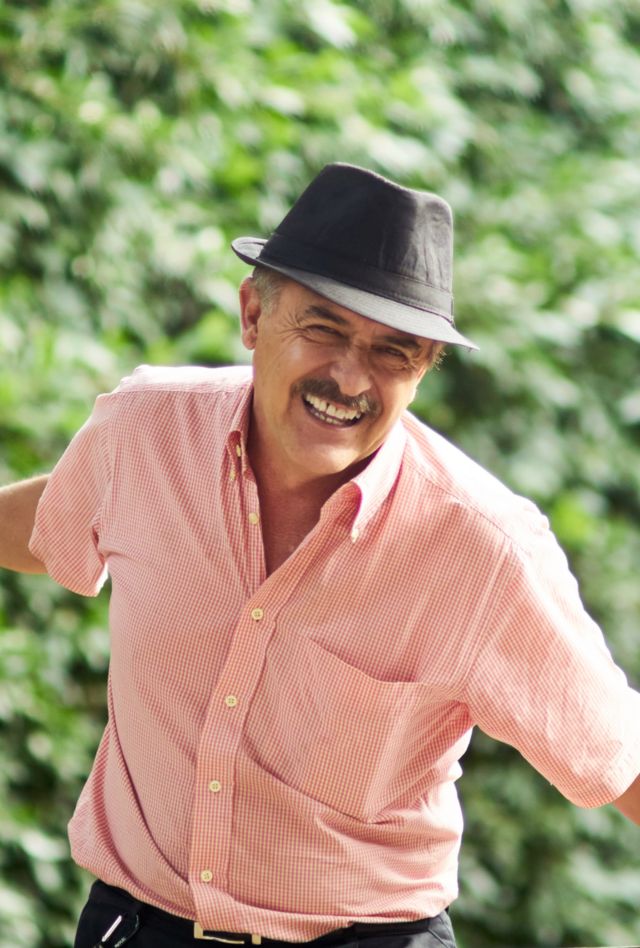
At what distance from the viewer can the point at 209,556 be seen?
1.93 m

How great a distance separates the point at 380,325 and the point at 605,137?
3.40 meters

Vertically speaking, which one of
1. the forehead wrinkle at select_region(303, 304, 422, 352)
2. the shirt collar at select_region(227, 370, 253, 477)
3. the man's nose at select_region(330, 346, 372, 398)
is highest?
the forehead wrinkle at select_region(303, 304, 422, 352)

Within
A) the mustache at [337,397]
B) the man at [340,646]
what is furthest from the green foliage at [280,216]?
the mustache at [337,397]

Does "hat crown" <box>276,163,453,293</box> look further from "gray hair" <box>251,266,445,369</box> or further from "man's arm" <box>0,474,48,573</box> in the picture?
"man's arm" <box>0,474,48,573</box>

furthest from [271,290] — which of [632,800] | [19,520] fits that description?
[632,800]

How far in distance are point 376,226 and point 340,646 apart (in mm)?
560

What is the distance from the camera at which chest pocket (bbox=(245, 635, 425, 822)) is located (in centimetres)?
186

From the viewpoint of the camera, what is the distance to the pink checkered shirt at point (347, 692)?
1.84 m

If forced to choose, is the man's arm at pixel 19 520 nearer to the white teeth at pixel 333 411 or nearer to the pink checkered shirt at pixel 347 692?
the pink checkered shirt at pixel 347 692

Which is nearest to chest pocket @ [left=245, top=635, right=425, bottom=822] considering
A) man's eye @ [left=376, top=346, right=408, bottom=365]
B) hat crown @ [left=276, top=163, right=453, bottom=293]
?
man's eye @ [left=376, top=346, right=408, bottom=365]

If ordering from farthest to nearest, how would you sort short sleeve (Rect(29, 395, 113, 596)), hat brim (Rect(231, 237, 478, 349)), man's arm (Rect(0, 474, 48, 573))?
man's arm (Rect(0, 474, 48, 573)) → short sleeve (Rect(29, 395, 113, 596)) → hat brim (Rect(231, 237, 478, 349))

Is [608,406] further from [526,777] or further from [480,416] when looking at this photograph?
[526,777]

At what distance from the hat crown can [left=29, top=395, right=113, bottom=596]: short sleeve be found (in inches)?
18.2

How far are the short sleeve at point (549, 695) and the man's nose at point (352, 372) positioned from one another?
1.01 feet
